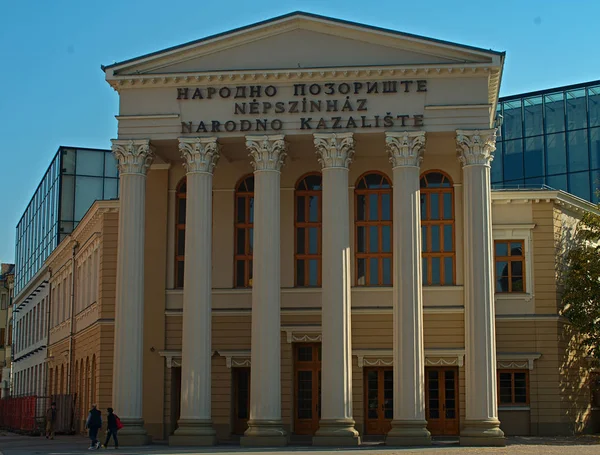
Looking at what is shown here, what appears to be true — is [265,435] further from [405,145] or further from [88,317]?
[88,317]

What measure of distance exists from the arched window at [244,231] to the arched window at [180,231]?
201 cm

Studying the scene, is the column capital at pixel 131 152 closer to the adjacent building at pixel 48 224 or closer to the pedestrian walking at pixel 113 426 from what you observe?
the pedestrian walking at pixel 113 426

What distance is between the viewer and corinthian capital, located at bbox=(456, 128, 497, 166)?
3434cm

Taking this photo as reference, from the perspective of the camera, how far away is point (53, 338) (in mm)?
57844

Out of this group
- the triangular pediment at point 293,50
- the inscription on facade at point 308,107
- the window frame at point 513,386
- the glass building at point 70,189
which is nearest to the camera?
the inscription on facade at point 308,107

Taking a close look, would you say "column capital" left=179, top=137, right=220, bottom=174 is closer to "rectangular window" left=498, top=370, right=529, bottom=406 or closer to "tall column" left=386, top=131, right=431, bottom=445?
"tall column" left=386, top=131, right=431, bottom=445

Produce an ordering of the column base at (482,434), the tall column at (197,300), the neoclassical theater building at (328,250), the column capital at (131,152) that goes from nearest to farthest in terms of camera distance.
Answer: the column base at (482,434), the neoclassical theater building at (328,250), the tall column at (197,300), the column capital at (131,152)

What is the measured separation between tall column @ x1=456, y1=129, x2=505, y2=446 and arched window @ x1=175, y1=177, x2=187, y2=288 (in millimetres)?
10772

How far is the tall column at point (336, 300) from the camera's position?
110 ft

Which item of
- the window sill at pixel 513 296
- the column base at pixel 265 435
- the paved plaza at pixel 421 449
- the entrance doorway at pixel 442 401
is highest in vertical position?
the window sill at pixel 513 296

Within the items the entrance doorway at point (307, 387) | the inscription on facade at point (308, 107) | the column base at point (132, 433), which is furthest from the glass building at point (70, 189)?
the column base at point (132, 433)

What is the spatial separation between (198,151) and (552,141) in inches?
1504

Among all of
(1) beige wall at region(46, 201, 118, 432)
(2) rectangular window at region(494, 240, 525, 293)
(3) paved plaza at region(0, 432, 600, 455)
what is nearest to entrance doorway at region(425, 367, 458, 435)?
(3) paved plaza at region(0, 432, 600, 455)

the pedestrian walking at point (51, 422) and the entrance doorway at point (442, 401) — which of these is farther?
→ the pedestrian walking at point (51, 422)
